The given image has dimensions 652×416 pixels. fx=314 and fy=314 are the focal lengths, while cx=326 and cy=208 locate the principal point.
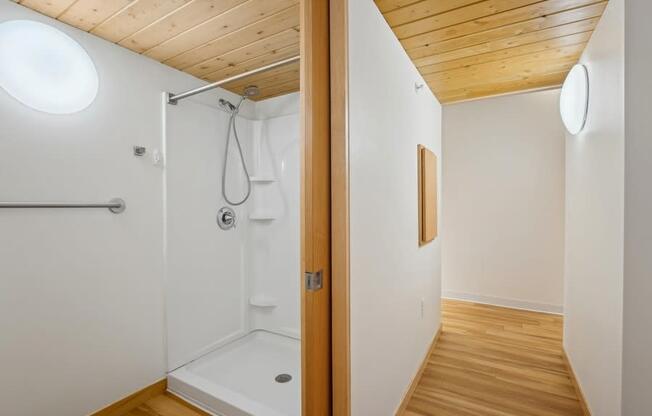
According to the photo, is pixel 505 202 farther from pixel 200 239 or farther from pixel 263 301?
pixel 200 239

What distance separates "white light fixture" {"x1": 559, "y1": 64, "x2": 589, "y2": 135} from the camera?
5.60ft

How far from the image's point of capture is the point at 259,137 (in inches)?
107

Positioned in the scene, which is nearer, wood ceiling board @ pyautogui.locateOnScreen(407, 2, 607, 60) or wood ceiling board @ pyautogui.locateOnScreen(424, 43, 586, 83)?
wood ceiling board @ pyautogui.locateOnScreen(407, 2, 607, 60)

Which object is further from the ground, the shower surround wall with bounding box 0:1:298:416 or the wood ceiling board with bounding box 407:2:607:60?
Result: the wood ceiling board with bounding box 407:2:607:60

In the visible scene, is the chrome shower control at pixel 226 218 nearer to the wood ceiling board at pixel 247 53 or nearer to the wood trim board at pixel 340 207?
the wood ceiling board at pixel 247 53

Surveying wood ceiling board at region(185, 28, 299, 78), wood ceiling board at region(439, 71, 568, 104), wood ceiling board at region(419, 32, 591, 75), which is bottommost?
wood ceiling board at region(185, 28, 299, 78)

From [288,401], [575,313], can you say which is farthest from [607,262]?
[288,401]

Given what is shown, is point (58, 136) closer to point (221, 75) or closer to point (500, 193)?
point (221, 75)

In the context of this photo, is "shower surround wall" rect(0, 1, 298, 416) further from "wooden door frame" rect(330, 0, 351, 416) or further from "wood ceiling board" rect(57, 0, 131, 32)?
"wooden door frame" rect(330, 0, 351, 416)

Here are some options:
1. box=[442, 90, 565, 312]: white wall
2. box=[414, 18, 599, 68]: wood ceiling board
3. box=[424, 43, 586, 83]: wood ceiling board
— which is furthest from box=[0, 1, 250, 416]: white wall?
box=[442, 90, 565, 312]: white wall

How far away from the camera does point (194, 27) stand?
163 centimetres

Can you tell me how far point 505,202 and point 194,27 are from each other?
11.3 feet

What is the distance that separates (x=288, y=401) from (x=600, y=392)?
1.62 metres

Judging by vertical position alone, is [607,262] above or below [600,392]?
above
